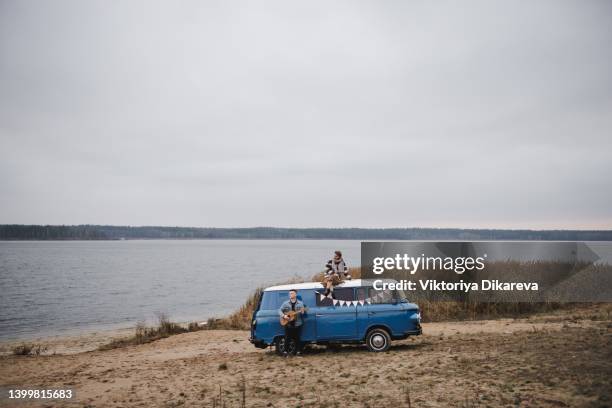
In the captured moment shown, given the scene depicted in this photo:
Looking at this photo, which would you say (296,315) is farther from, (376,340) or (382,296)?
(382,296)

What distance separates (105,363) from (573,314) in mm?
18717

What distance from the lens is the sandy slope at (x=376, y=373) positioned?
892cm

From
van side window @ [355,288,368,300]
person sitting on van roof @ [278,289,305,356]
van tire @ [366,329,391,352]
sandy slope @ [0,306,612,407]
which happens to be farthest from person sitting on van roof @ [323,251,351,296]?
sandy slope @ [0,306,612,407]

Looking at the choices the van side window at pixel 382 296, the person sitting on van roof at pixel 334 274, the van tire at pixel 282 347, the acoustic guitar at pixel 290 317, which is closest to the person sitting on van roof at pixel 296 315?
the acoustic guitar at pixel 290 317

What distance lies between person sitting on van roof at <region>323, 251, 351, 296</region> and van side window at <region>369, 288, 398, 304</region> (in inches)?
38.6

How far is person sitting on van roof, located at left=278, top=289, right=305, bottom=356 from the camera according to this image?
13.6 meters

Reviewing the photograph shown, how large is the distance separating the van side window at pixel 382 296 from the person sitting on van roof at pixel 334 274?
981mm

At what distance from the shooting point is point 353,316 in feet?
45.1

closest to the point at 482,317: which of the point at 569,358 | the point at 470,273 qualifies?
the point at 470,273

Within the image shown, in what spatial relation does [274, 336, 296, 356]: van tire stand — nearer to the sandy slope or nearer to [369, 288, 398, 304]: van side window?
the sandy slope

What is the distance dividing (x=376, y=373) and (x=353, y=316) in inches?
109

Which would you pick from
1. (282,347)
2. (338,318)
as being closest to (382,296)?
(338,318)

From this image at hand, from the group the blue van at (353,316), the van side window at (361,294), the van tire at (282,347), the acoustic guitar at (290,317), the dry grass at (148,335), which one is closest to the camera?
the acoustic guitar at (290,317)

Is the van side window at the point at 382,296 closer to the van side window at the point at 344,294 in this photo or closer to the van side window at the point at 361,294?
the van side window at the point at 361,294
